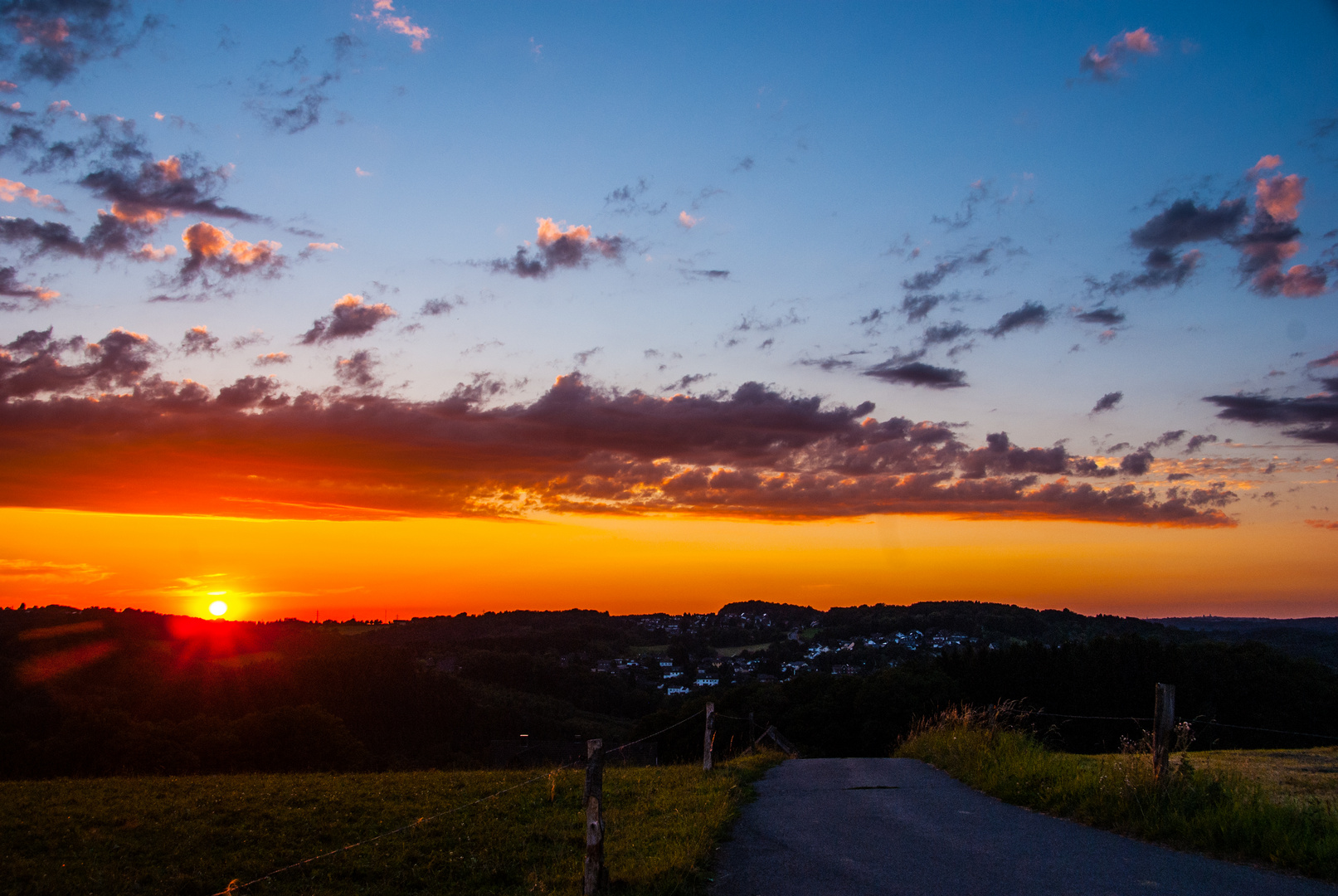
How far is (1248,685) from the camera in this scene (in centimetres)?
5850

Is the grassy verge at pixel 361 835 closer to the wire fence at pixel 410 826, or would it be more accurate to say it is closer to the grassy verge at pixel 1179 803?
the wire fence at pixel 410 826

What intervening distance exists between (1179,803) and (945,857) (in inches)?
95.3

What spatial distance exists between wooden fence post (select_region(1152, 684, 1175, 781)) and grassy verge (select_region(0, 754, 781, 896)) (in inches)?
170

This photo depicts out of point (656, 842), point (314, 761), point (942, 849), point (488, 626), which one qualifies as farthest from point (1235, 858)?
point (488, 626)

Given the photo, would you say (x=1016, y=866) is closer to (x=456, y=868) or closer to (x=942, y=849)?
(x=942, y=849)

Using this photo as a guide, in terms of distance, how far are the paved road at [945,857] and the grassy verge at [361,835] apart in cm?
57

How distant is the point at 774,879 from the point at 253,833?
6.89 meters

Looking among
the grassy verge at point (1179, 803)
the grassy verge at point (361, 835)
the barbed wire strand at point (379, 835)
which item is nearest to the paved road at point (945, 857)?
the grassy verge at point (1179, 803)

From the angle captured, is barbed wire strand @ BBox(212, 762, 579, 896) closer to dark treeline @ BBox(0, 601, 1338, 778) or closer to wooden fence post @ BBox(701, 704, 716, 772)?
wooden fence post @ BBox(701, 704, 716, 772)

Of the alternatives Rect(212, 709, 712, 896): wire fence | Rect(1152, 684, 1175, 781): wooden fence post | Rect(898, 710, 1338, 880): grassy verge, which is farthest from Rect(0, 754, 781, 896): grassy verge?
Rect(1152, 684, 1175, 781): wooden fence post

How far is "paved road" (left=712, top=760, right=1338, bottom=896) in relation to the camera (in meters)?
5.84

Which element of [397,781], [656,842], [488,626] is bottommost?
[488,626]

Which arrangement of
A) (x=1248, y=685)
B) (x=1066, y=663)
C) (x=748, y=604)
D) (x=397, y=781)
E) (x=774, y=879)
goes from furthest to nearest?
(x=748, y=604) < (x=1066, y=663) < (x=1248, y=685) < (x=397, y=781) < (x=774, y=879)

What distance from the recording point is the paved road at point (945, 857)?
5.84 meters
